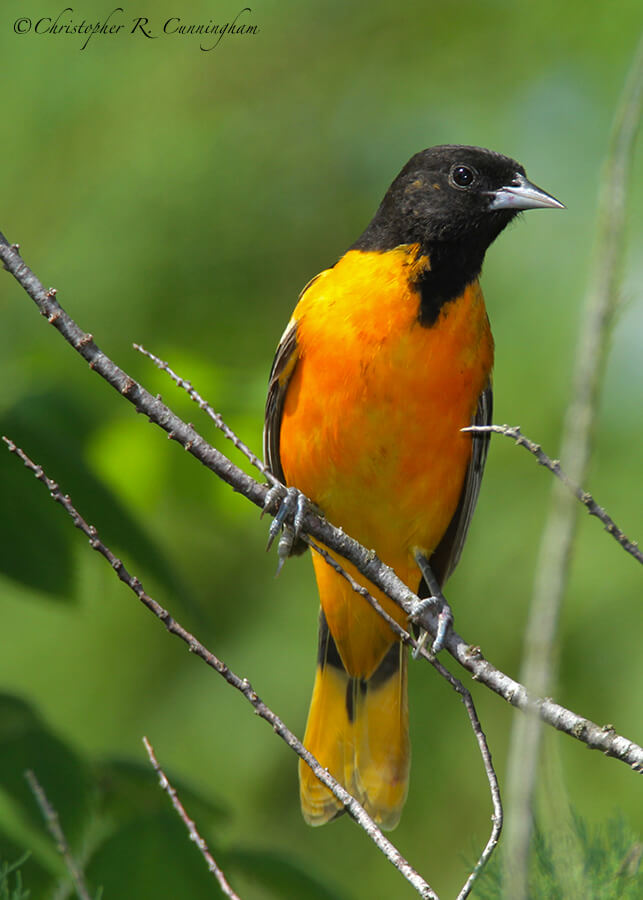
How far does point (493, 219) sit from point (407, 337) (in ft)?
2.55

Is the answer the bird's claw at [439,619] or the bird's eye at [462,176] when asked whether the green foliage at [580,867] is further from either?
the bird's eye at [462,176]

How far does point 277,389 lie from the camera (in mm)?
4305

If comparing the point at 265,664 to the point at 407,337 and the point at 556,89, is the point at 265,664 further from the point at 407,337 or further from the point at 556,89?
the point at 556,89

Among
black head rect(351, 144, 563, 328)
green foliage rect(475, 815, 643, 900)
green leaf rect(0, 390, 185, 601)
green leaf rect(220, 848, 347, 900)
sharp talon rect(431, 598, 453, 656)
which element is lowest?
green leaf rect(220, 848, 347, 900)

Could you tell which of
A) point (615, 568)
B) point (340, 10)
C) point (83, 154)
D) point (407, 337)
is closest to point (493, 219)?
point (407, 337)

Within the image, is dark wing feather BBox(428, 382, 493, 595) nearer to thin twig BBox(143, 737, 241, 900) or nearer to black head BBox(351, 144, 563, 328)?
black head BBox(351, 144, 563, 328)

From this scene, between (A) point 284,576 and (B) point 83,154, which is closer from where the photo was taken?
(A) point 284,576

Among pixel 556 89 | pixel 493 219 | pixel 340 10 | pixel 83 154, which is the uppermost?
pixel 340 10

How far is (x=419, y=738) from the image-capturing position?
18.9 feet

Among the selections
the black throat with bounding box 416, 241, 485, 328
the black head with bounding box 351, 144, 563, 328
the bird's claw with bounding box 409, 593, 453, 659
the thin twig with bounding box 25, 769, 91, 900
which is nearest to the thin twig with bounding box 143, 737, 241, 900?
the thin twig with bounding box 25, 769, 91, 900

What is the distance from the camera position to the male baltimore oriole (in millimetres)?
4008

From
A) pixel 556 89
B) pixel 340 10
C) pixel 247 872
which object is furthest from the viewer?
pixel 340 10

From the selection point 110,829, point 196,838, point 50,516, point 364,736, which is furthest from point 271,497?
point 364,736

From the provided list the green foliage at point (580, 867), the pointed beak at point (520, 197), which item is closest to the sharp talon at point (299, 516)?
the green foliage at point (580, 867)
